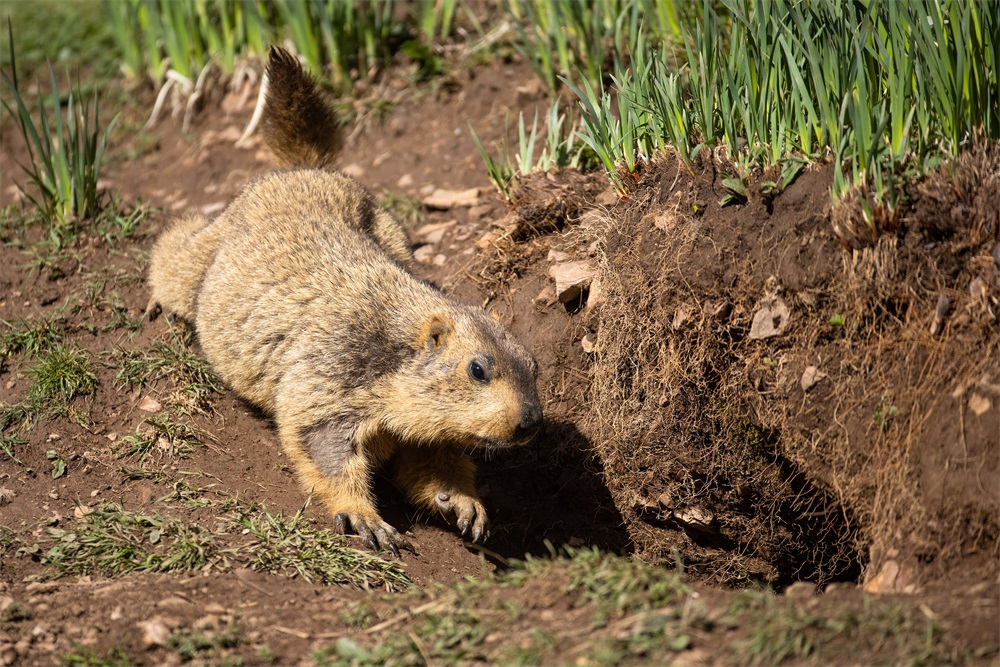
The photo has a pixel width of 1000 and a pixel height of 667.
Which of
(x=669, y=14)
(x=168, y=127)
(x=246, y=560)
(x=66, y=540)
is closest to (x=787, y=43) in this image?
(x=669, y=14)

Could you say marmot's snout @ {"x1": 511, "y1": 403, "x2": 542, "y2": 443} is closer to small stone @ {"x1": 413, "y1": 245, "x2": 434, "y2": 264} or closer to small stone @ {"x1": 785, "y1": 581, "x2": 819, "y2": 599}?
small stone @ {"x1": 785, "y1": 581, "x2": 819, "y2": 599}

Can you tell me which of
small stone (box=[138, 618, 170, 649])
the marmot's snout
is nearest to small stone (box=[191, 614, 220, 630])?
small stone (box=[138, 618, 170, 649])

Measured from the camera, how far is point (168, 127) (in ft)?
30.1

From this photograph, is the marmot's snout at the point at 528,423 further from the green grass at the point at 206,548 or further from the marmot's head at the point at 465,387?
the green grass at the point at 206,548

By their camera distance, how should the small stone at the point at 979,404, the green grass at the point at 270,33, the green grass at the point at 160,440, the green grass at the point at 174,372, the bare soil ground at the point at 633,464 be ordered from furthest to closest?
the green grass at the point at 270,33 → the green grass at the point at 174,372 → the green grass at the point at 160,440 → the small stone at the point at 979,404 → the bare soil ground at the point at 633,464

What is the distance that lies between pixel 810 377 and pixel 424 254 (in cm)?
323

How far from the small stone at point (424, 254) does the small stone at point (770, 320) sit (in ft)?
9.10

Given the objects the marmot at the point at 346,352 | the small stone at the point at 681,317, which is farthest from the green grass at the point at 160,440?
the small stone at the point at 681,317

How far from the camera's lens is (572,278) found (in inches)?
233

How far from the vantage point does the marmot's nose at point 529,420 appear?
488cm

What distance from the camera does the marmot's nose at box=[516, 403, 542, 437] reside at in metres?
4.88

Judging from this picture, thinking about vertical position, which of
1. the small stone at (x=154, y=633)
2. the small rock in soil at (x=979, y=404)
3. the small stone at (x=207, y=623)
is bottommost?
the small rock in soil at (x=979, y=404)

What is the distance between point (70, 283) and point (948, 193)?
5741mm

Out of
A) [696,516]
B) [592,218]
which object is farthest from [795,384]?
[592,218]
